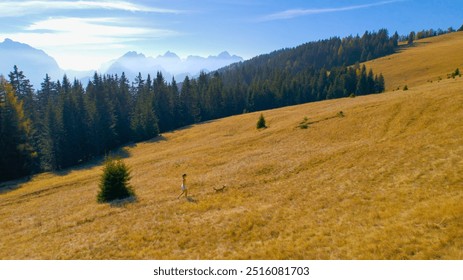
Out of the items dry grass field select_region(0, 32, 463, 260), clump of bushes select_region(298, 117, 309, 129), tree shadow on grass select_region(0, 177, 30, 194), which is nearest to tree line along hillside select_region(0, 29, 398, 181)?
tree shadow on grass select_region(0, 177, 30, 194)

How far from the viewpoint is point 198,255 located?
45.7 ft

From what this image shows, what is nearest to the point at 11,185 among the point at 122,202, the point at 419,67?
the point at 122,202

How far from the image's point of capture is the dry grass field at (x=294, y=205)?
13.1 metres

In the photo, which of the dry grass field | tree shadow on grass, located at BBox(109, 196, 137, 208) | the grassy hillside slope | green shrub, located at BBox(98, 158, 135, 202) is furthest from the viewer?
the grassy hillside slope

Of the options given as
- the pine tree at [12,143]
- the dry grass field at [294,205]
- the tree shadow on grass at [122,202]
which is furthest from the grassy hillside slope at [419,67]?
the pine tree at [12,143]

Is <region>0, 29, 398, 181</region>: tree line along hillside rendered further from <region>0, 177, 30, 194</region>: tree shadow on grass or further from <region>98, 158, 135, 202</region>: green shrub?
<region>98, 158, 135, 202</region>: green shrub

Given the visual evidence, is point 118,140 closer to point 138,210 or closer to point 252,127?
point 252,127

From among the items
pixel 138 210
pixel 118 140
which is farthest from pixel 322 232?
pixel 118 140

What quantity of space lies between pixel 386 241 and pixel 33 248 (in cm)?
2002

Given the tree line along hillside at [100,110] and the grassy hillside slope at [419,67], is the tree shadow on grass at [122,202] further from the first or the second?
the grassy hillside slope at [419,67]

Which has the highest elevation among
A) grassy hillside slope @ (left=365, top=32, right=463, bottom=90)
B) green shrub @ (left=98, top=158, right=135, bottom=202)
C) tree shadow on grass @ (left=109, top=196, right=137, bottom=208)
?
grassy hillside slope @ (left=365, top=32, right=463, bottom=90)

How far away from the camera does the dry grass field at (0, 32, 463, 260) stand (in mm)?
13062

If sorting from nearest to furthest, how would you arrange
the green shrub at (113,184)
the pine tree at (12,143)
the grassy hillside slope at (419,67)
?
1. the green shrub at (113,184)
2. the pine tree at (12,143)
3. the grassy hillside slope at (419,67)
